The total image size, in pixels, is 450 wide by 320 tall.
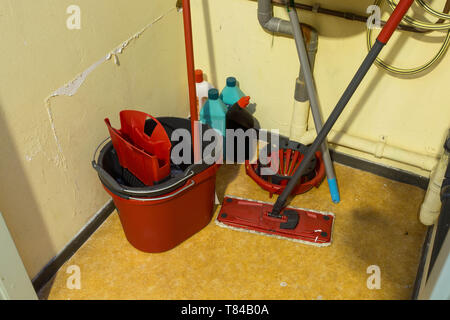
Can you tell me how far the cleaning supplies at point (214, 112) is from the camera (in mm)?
1665

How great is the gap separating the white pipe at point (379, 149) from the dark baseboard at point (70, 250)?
0.78 meters

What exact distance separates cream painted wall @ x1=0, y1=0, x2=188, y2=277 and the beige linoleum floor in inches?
5.9

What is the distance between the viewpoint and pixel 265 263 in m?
1.45

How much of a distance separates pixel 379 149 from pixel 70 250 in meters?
1.12

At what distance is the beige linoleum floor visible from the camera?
1380 millimetres

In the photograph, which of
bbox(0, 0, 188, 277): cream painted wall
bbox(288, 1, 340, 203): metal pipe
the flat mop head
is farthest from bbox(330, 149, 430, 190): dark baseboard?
bbox(0, 0, 188, 277): cream painted wall

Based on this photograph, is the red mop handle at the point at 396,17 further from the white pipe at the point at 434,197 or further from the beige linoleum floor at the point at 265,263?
the beige linoleum floor at the point at 265,263

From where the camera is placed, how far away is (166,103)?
1.77m

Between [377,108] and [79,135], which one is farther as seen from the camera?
[377,108]

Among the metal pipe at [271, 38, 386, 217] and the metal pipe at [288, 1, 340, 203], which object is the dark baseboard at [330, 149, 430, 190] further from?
the metal pipe at [271, 38, 386, 217]

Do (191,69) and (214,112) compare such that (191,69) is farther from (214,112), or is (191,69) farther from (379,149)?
(379,149)
